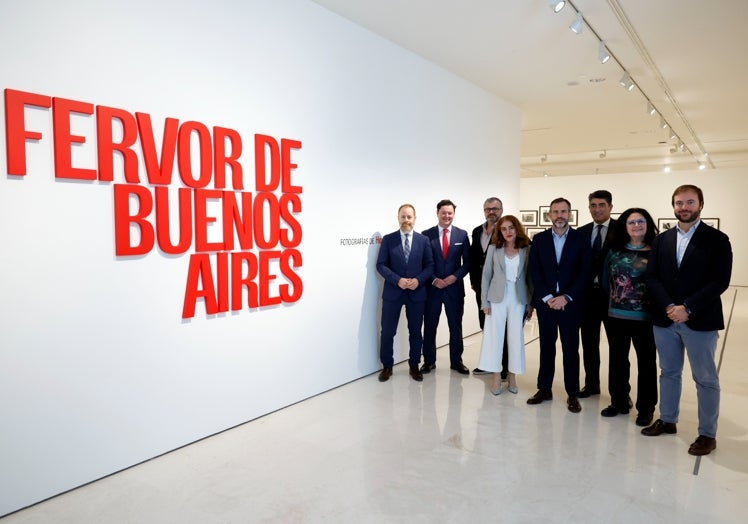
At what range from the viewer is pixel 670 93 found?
7582 millimetres

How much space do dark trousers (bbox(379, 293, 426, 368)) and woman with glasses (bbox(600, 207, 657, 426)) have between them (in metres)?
1.77

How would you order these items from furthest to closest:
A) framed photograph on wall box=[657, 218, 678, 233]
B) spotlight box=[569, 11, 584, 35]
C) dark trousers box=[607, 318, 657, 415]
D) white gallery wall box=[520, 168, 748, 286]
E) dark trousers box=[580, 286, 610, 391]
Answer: framed photograph on wall box=[657, 218, 678, 233]
white gallery wall box=[520, 168, 748, 286]
spotlight box=[569, 11, 584, 35]
dark trousers box=[580, 286, 610, 391]
dark trousers box=[607, 318, 657, 415]

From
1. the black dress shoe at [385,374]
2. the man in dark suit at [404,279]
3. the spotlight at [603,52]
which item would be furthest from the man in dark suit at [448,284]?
the spotlight at [603,52]

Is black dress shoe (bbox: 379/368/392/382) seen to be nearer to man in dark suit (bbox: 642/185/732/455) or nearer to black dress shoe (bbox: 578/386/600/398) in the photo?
black dress shoe (bbox: 578/386/600/398)

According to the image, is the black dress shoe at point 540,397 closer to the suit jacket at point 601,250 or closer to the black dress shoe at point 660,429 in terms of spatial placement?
the black dress shoe at point 660,429

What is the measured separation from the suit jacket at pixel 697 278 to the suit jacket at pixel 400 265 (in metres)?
2.10

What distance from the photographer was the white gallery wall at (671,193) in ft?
46.2

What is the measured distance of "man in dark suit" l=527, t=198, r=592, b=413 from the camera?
165 inches

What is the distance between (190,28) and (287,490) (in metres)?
3.01

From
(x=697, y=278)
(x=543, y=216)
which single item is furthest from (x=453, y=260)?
(x=543, y=216)

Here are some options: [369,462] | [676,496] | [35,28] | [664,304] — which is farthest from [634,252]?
[35,28]

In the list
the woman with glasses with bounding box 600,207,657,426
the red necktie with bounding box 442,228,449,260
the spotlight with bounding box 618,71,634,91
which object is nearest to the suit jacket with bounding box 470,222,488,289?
the red necktie with bounding box 442,228,449,260

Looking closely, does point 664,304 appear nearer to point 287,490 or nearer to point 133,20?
point 287,490

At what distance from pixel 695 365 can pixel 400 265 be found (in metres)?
2.54
